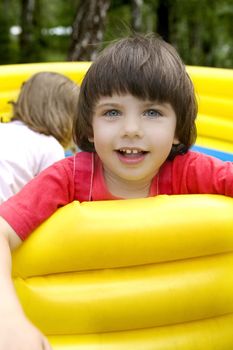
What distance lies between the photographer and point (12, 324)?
100cm

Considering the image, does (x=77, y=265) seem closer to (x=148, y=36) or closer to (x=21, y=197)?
(x=21, y=197)

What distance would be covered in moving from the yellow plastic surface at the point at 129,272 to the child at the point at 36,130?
0.76 meters

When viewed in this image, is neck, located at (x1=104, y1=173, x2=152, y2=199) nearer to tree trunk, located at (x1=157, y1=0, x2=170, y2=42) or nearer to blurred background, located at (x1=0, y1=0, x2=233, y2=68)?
blurred background, located at (x1=0, y1=0, x2=233, y2=68)

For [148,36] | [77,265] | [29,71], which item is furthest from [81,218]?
[29,71]

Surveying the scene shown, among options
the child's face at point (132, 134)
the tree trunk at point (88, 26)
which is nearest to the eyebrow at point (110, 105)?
the child's face at point (132, 134)

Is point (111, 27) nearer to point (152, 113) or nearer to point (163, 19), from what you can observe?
point (163, 19)

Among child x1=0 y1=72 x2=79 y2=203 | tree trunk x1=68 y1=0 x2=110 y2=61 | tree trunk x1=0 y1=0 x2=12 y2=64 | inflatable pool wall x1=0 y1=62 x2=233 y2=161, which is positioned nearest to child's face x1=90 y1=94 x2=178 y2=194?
child x1=0 y1=72 x2=79 y2=203

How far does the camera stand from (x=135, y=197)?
57.5 inches

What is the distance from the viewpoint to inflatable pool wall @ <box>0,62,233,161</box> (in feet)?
9.39

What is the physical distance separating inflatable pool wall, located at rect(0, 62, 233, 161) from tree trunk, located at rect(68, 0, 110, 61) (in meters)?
1.27

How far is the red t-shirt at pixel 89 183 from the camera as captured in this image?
130cm

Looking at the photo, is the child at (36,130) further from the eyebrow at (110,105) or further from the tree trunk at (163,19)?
the tree trunk at (163,19)

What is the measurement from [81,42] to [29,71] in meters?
1.32

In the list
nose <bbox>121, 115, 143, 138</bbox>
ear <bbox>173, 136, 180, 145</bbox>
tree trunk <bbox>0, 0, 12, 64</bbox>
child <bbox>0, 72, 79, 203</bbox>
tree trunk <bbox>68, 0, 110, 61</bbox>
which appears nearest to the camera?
nose <bbox>121, 115, 143, 138</bbox>
